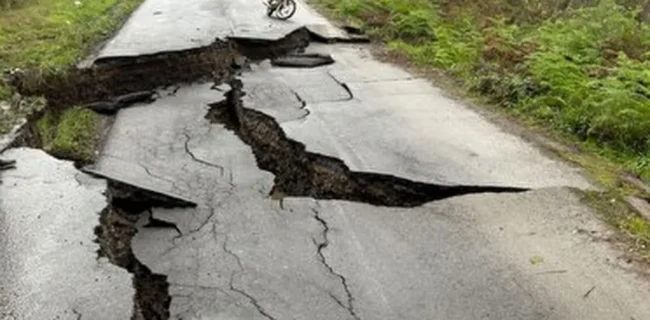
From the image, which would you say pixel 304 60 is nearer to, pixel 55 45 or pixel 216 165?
pixel 55 45

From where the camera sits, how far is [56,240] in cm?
503

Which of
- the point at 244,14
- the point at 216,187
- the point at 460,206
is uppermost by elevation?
the point at 460,206

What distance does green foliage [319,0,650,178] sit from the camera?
7.70 metres

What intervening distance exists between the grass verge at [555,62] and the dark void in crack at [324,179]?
1.38m

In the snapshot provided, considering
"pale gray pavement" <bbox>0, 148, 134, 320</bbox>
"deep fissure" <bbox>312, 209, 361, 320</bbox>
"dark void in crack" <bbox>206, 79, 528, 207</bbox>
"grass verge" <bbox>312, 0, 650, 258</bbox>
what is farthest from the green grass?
"grass verge" <bbox>312, 0, 650, 258</bbox>

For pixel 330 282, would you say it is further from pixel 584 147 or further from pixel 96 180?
pixel 584 147

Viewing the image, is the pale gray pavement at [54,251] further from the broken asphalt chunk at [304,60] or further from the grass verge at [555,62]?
the broken asphalt chunk at [304,60]

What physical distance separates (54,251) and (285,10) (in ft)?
34.4

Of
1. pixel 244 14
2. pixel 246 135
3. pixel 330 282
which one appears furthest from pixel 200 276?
pixel 244 14

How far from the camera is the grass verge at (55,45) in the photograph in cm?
784

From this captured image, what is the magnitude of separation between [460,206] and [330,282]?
1.64 meters

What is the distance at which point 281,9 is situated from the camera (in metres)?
14.5

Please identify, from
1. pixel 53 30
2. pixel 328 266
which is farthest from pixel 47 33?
pixel 328 266

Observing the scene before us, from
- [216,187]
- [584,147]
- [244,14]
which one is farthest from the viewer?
[244,14]
